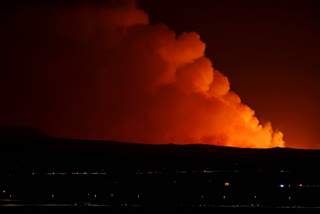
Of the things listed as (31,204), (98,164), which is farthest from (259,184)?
(98,164)

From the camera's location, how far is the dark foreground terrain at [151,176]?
3322cm

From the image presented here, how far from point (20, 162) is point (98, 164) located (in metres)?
7.45

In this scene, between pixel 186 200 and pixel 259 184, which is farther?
pixel 259 184

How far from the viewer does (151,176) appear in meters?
47.2

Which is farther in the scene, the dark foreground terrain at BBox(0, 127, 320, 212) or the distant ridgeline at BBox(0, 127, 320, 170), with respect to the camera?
the distant ridgeline at BBox(0, 127, 320, 170)

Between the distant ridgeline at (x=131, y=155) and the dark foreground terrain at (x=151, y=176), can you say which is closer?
the dark foreground terrain at (x=151, y=176)

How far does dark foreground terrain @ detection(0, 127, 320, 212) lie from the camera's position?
33.2m

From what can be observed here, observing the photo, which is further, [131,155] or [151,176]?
[131,155]

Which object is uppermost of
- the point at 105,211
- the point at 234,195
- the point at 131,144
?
the point at 131,144

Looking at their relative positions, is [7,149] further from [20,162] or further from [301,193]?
[301,193]

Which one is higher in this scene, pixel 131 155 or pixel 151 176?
pixel 131 155

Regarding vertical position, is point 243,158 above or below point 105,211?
above

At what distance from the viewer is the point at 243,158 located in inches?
2667

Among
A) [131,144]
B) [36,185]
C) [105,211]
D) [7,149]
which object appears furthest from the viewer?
[131,144]
